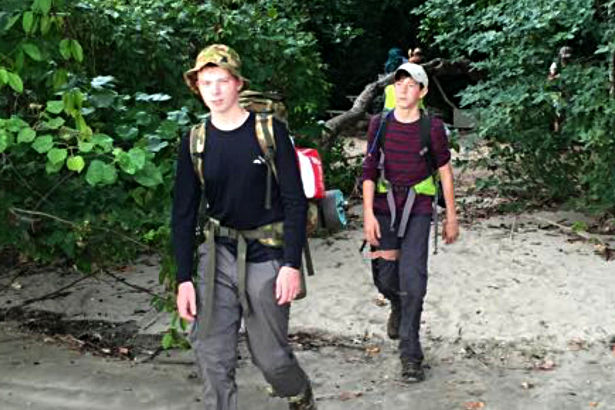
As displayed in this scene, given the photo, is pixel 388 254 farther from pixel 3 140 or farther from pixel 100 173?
pixel 3 140

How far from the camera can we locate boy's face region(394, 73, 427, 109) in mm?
4424

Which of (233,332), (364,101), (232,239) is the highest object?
(364,101)

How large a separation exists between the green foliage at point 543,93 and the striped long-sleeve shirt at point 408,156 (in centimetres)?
352

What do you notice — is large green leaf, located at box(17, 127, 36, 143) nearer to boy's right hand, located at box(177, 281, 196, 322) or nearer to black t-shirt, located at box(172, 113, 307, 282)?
black t-shirt, located at box(172, 113, 307, 282)

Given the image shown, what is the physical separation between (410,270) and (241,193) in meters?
1.51

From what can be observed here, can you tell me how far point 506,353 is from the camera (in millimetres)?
5203

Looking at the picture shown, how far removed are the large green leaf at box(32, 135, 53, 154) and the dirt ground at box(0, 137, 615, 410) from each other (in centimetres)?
165

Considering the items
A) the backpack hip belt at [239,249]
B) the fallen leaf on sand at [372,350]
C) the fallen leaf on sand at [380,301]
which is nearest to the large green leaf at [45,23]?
the backpack hip belt at [239,249]

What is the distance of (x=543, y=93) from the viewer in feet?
26.7

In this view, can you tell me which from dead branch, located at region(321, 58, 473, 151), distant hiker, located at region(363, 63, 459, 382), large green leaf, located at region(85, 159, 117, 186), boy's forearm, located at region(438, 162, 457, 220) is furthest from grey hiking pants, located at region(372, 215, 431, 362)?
dead branch, located at region(321, 58, 473, 151)

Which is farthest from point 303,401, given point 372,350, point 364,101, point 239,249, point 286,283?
point 364,101

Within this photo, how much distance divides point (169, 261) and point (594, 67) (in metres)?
5.54

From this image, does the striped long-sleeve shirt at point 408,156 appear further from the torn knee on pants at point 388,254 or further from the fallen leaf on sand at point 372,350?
the fallen leaf on sand at point 372,350

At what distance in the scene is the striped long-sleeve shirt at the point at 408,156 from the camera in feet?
14.7
